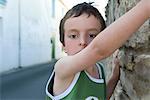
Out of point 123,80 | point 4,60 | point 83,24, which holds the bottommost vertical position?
point 4,60

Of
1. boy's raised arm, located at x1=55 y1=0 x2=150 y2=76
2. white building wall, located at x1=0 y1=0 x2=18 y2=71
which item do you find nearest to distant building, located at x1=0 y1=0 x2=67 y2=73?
white building wall, located at x1=0 y1=0 x2=18 y2=71

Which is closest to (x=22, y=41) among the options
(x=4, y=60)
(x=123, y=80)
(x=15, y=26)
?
(x=15, y=26)

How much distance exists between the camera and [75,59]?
1034 mm

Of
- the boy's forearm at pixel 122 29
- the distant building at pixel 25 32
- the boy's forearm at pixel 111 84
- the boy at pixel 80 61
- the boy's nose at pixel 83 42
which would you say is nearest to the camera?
the boy's forearm at pixel 122 29

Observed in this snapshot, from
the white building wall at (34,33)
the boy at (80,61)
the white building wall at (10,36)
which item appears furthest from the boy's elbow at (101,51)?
the white building wall at (34,33)

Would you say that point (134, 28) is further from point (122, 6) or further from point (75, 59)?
point (122, 6)

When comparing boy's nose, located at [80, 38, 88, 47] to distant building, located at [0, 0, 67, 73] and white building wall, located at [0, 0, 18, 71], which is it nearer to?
distant building, located at [0, 0, 67, 73]

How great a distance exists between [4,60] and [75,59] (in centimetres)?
1223

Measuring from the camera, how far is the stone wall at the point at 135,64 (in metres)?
1.16

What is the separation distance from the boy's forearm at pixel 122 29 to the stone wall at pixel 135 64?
0.20 m

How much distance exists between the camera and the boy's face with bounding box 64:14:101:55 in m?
1.13

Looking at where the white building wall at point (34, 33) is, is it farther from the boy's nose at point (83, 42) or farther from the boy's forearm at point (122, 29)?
the boy's forearm at point (122, 29)

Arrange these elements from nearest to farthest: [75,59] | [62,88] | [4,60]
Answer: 1. [75,59]
2. [62,88]
3. [4,60]

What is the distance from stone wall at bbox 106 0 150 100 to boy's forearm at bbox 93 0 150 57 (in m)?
0.20
